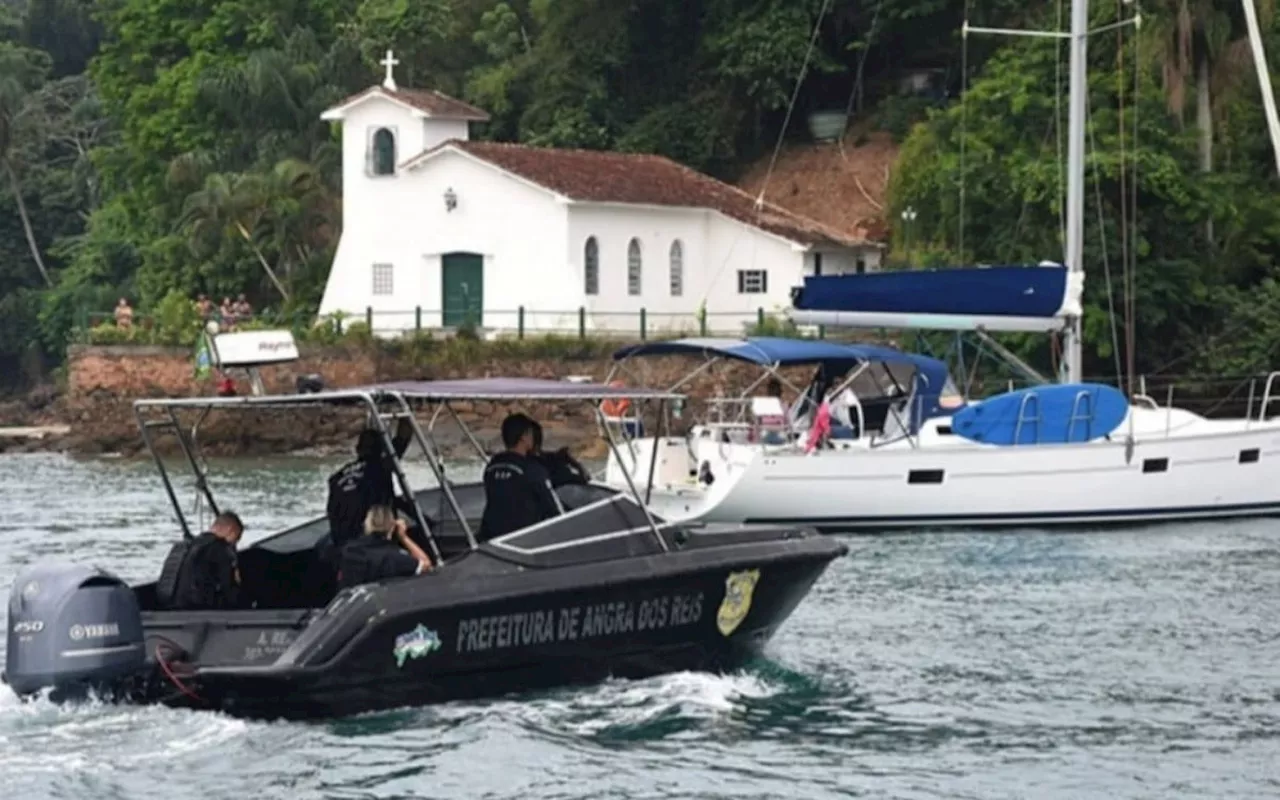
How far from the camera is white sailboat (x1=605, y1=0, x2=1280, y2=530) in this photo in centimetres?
3269

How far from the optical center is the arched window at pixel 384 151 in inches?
2302

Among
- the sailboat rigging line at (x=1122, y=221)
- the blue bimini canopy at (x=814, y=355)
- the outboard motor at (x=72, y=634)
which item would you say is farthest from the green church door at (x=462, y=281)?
the outboard motor at (x=72, y=634)

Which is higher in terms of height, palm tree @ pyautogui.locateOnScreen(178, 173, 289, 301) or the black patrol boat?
palm tree @ pyautogui.locateOnScreen(178, 173, 289, 301)

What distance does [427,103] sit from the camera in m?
58.8

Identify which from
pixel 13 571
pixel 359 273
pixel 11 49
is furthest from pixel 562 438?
pixel 11 49

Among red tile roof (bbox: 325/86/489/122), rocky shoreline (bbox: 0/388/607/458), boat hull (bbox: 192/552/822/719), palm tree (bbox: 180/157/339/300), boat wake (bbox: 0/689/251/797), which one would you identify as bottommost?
rocky shoreline (bbox: 0/388/607/458)

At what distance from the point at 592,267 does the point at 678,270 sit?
237 centimetres

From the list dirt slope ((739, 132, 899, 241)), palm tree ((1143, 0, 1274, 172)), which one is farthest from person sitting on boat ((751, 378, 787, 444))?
dirt slope ((739, 132, 899, 241))

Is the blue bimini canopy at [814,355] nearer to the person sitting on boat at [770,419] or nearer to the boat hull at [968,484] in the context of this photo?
the person sitting on boat at [770,419]

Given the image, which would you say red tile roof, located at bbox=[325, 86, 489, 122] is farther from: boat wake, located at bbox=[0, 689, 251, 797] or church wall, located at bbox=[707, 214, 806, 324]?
boat wake, located at bbox=[0, 689, 251, 797]

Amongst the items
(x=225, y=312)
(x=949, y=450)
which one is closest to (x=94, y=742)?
(x=949, y=450)

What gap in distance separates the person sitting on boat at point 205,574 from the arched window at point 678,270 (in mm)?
39621

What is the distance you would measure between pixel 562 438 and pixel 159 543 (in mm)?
16758

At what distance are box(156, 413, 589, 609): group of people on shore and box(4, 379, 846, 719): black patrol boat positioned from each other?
21 centimetres
